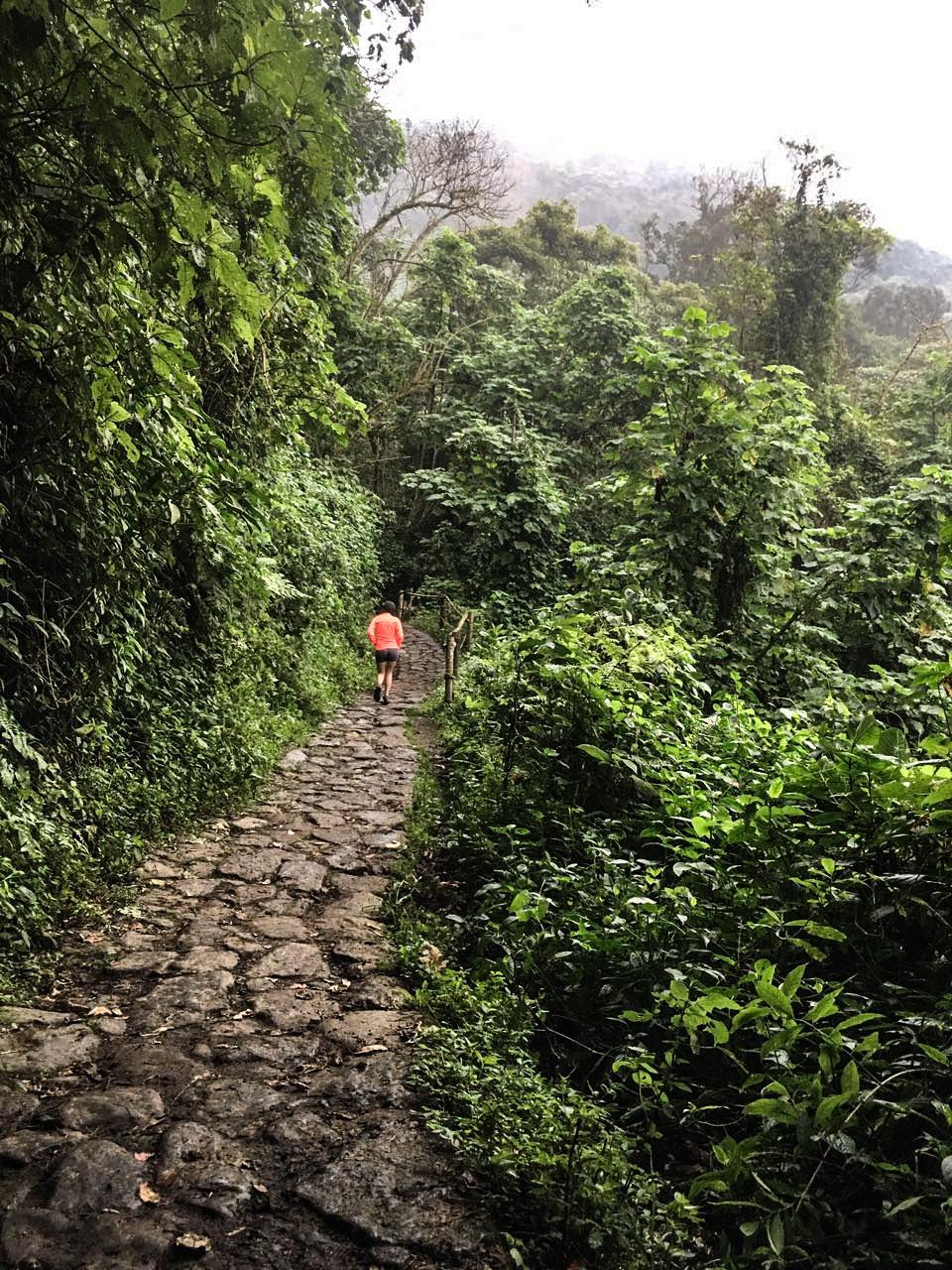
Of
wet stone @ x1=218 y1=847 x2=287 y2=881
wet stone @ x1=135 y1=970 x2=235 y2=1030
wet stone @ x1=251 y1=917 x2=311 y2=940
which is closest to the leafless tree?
wet stone @ x1=218 y1=847 x2=287 y2=881

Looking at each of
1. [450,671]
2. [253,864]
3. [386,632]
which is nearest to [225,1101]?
[253,864]

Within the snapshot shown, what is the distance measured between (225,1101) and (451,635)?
784cm

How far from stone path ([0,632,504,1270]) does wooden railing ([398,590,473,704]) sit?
5187 millimetres

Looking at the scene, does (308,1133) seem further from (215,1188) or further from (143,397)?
(143,397)

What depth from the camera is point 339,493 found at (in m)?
15.4

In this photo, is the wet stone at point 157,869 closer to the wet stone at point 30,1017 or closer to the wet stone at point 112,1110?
the wet stone at point 30,1017

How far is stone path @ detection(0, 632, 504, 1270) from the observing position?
222cm

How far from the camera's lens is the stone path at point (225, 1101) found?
222 cm

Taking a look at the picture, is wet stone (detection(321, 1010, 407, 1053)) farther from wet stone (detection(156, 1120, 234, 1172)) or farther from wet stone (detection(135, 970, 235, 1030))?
wet stone (detection(156, 1120, 234, 1172))

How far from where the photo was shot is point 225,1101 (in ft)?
9.34

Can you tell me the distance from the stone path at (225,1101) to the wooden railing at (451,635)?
5.19m

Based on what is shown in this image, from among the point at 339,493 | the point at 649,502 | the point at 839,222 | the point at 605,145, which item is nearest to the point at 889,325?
the point at 839,222

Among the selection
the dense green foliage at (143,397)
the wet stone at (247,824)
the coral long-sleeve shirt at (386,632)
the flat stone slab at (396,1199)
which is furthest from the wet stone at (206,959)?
the coral long-sleeve shirt at (386,632)

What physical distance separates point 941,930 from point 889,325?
54.2 metres
